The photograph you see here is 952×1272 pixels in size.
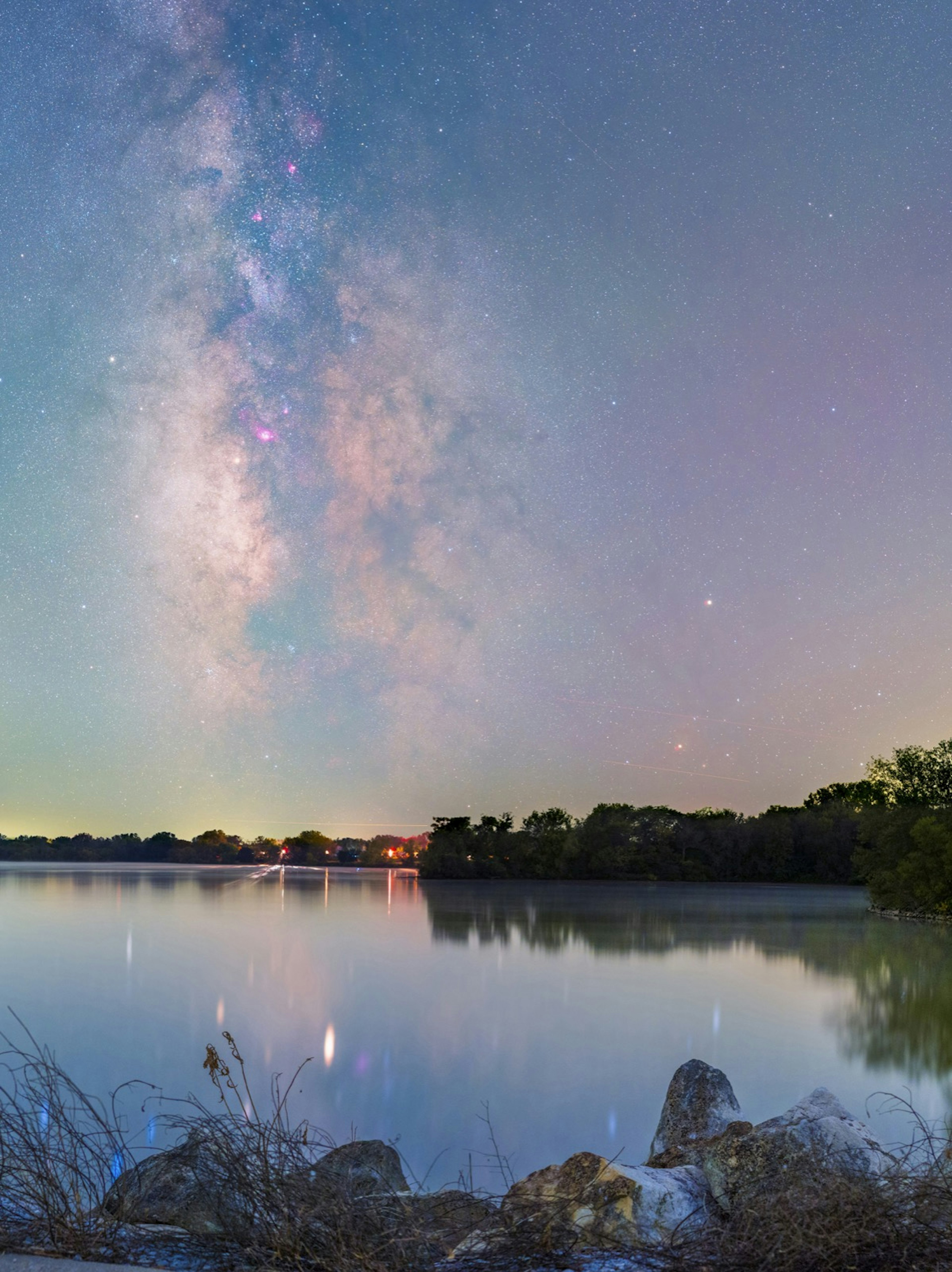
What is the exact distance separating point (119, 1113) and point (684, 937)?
31575 mm

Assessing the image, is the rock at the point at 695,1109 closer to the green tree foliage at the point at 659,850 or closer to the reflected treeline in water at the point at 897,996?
the reflected treeline in water at the point at 897,996

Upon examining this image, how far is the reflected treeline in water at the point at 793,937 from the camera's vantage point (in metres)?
20.6

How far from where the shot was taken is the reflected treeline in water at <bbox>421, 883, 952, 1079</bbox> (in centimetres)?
2056

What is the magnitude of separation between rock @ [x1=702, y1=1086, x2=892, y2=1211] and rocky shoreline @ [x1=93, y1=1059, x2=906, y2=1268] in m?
0.01

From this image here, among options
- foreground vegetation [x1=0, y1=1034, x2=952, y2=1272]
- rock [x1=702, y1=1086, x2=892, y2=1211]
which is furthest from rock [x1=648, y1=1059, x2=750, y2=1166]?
foreground vegetation [x1=0, y1=1034, x2=952, y2=1272]

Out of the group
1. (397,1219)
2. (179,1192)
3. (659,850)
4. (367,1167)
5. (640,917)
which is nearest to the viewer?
(397,1219)

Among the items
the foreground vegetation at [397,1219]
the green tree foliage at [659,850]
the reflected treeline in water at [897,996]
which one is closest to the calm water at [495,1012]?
the reflected treeline in water at [897,996]

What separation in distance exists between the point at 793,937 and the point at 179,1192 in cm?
4013

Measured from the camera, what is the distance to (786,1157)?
6.36 meters

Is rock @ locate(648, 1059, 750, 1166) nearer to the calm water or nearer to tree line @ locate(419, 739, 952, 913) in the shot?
the calm water

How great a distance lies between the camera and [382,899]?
71.1m

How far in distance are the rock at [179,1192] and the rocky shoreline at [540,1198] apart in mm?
12

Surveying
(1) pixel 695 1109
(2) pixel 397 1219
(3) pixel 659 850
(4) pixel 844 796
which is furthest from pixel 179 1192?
(4) pixel 844 796

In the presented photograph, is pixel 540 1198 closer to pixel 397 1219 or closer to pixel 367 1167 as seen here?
pixel 397 1219
